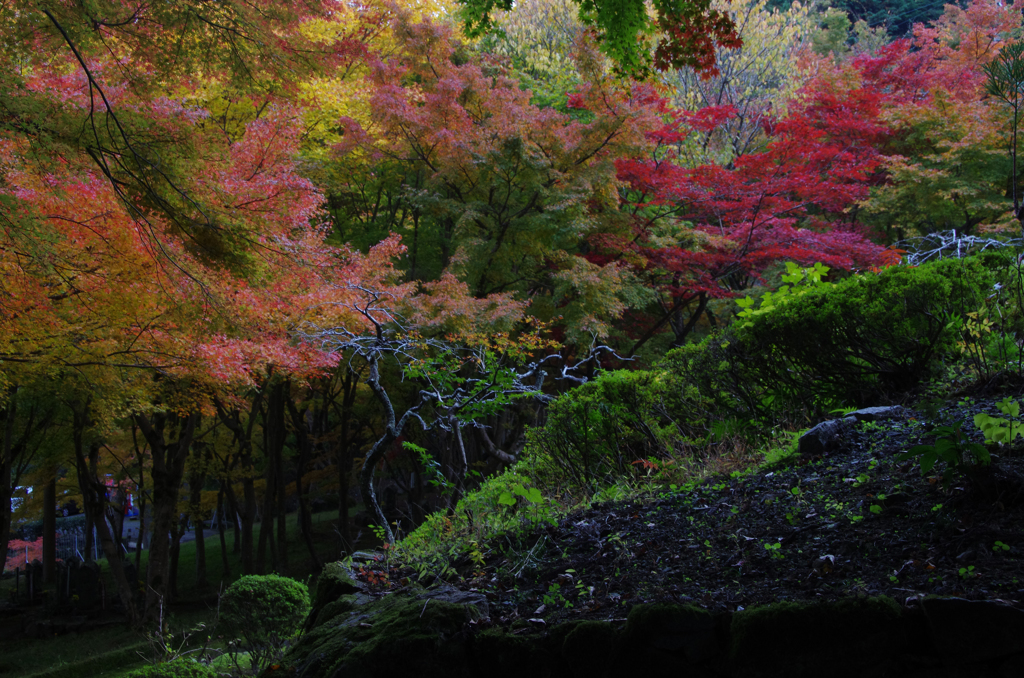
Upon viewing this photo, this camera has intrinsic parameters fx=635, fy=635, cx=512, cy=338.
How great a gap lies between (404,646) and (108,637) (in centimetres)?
1260

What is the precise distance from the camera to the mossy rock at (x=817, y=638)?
198cm

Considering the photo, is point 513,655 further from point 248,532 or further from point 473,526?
point 248,532

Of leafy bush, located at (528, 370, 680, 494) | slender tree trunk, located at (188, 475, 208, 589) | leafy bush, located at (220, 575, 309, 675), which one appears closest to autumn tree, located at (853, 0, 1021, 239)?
leafy bush, located at (528, 370, 680, 494)

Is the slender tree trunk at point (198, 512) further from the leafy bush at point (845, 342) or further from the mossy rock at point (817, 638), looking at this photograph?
the mossy rock at point (817, 638)

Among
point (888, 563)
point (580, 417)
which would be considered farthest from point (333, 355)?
point (888, 563)

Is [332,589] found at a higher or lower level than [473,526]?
Answer: lower

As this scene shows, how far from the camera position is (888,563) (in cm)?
233

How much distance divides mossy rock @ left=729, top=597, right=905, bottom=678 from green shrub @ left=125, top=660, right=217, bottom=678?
3861 millimetres

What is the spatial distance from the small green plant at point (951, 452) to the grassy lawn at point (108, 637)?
15.8 feet

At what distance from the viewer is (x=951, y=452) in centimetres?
234

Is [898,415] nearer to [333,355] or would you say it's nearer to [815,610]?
[815,610]

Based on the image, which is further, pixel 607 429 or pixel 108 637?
pixel 108 637

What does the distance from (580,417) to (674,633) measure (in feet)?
9.76

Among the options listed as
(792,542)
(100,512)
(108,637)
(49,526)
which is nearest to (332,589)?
(792,542)
